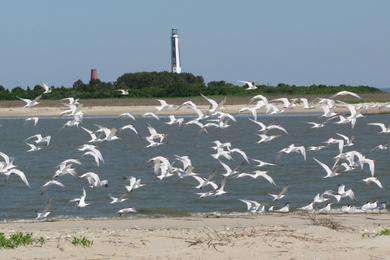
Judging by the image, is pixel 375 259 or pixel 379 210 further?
pixel 379 210

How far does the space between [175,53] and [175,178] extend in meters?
71.4

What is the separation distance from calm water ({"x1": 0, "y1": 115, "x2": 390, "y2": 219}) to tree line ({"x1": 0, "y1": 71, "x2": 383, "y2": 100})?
24510 millimetres

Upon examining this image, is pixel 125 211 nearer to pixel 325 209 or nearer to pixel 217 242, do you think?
pixel 325 209

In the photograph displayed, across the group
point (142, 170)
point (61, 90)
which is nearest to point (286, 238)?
point (142, 170)

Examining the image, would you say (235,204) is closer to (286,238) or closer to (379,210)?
(379,210)

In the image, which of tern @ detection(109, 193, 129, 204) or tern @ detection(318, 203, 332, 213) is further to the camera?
tern @ detection(109, 193, 129, 204)

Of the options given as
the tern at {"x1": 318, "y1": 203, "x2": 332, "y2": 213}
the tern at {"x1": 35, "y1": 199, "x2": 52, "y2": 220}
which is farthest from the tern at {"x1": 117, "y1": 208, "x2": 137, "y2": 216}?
the tern at {"x1": 318, "y1": 203, "x2": 332, "y2": 213}

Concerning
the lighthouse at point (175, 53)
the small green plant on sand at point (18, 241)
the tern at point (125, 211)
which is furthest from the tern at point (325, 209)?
the lighthouse at point (175, 53)

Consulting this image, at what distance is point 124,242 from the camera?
12398 mm

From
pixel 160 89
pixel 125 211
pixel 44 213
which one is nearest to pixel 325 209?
pixel 125 211

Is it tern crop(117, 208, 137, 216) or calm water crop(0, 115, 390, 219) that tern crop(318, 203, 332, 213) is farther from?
tern crop(117, 208, 137, 216)

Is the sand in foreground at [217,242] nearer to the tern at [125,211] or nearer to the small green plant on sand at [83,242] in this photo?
the small green plant on sand at [83,242]

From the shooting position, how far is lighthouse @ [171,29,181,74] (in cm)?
9581

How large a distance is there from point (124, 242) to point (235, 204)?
864 cm
